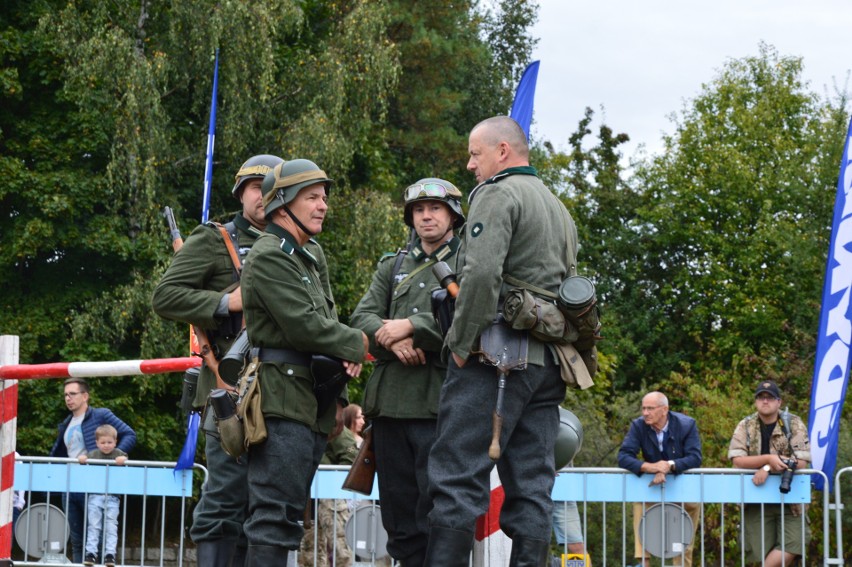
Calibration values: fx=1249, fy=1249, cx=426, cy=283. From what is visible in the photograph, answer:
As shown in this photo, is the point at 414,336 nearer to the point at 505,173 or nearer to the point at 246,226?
the point at 505,173

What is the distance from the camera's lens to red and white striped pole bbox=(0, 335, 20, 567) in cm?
685

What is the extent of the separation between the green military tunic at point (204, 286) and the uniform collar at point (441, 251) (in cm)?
79

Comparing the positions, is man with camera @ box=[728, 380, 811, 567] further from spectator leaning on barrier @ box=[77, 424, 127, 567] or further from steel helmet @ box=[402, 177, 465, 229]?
spectator leaning on barrier @ box=[77, 424, 127, 567]

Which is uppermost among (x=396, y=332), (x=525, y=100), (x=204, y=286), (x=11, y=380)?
(x=525, y=100)

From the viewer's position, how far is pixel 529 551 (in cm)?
504

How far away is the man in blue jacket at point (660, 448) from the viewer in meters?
9.58

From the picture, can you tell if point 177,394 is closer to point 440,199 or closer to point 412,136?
point 412,136

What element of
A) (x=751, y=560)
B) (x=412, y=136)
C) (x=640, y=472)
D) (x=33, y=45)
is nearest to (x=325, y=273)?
(x=640, y=472)

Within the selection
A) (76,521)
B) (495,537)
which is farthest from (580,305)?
(76,521)

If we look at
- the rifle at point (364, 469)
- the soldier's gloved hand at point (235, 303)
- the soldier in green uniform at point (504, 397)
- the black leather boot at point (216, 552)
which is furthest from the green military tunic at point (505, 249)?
the black leather boot at point (216, 552)

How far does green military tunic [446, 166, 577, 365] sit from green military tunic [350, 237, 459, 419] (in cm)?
66

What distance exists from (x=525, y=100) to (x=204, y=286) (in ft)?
10.4

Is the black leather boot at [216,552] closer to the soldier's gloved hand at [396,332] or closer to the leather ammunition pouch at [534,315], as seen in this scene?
the soldier's gloved hand at [396,332]

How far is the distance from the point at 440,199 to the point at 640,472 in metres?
4.32
